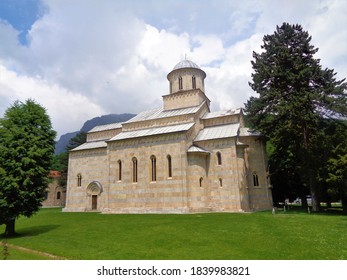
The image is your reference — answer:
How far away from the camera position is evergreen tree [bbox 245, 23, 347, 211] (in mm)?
25656

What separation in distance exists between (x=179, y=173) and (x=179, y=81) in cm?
1445

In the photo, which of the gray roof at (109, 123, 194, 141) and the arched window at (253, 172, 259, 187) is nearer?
the gray roof at (109, 123, 194, 141)

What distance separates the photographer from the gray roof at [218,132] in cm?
2861

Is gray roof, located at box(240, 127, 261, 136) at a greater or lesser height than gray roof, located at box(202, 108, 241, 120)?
lesser

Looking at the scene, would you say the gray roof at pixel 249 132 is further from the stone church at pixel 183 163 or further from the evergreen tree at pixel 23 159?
the evergreen tree at pixel 23 159

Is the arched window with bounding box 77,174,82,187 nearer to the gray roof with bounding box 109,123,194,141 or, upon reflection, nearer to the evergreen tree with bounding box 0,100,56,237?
the gray roof with bounding box 109,123,194,141

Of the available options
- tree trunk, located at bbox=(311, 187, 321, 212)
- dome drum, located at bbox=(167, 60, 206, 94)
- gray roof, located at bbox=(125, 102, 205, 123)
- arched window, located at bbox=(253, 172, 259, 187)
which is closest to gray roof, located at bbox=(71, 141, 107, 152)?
gray roof, located at bbox=(125, 102, 205, 123)

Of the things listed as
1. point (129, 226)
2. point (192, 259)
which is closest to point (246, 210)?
point (129, 226)

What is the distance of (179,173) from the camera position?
26.8 metres

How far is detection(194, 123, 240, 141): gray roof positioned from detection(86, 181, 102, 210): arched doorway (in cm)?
1496

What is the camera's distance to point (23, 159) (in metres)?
17.6

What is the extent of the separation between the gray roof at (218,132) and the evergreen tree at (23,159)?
16.0 metres

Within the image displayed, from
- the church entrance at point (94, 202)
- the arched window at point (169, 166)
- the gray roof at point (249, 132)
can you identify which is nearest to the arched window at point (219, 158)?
the gray roof at point (249, 132)

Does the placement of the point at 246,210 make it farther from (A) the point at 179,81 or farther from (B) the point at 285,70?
(A) the point at 179,81
